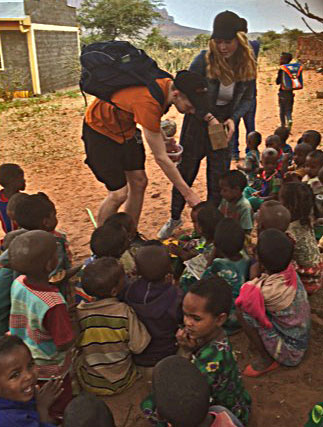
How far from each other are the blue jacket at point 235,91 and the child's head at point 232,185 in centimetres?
88

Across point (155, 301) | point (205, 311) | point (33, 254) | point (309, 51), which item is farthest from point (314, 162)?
point (309, 51)

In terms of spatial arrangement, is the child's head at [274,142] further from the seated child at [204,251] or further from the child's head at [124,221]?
the child's head at [124,221]

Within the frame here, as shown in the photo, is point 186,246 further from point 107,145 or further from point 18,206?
point 18,206

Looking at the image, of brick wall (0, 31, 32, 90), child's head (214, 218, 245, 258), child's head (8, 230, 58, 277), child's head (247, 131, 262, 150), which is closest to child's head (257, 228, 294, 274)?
child's head (214, 218, 245, 258)

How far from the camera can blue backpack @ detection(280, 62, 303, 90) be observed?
7414mm

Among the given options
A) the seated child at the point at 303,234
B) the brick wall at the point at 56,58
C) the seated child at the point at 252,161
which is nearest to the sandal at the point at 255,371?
the seated child at the point at 303,234

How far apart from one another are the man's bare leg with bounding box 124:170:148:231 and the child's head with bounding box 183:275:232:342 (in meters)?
1.86

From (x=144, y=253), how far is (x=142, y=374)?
2.39 ft

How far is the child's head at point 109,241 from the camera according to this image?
9.04 feet

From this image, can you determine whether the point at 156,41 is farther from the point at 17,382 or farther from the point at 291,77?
the point at 17,382

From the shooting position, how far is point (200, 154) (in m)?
4.01

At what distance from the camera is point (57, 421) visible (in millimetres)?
2127

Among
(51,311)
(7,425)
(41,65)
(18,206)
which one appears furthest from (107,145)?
(41,65)

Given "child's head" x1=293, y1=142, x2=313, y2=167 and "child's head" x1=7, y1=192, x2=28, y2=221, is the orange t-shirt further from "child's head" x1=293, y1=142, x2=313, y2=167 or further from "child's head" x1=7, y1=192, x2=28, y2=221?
"child's head" x1=293, y1=142, x2=313, y2=167
